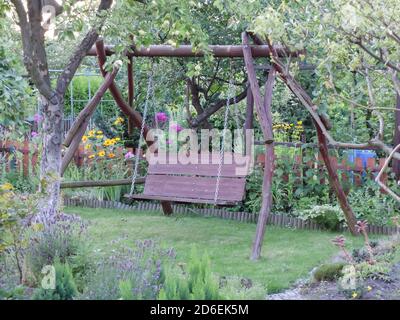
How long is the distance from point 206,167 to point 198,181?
0.25 m

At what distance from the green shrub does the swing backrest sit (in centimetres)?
184

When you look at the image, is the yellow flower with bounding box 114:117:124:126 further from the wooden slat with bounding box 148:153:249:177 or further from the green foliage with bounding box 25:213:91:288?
the green foliage with bounding box 25:213:91:288

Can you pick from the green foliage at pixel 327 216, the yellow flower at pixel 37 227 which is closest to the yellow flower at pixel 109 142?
the green foliage at pixel 327 216

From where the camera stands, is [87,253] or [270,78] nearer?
[87,253]

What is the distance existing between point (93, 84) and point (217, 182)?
6.73 metres

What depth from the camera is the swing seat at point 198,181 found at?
716 cm

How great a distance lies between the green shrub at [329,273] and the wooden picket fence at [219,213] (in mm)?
2341

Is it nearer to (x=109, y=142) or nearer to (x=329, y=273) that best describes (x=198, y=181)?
(x=109, y=142)

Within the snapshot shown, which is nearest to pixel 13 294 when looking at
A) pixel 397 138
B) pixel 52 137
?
pixel 52 137

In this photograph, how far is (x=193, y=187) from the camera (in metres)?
7.59

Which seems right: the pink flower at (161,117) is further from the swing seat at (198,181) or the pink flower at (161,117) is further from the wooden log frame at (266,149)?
the wooden log frame at (266,149)
